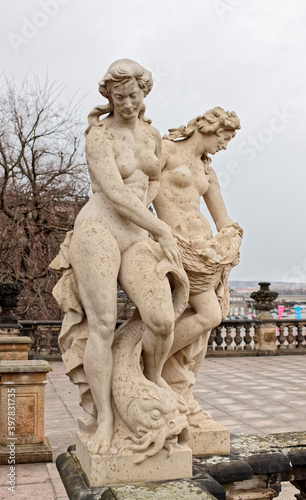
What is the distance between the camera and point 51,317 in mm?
15648

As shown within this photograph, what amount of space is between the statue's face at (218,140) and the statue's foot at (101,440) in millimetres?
1751

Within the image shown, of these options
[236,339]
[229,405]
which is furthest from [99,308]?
[236,339]

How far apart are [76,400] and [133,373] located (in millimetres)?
6377

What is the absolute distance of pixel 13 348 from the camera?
795 cm

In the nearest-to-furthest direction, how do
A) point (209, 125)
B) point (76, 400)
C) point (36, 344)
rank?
1. point (209, 125)
2. point (76, 400)
3. point (36, 344)

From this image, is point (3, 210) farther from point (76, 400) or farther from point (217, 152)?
point (217, 152)

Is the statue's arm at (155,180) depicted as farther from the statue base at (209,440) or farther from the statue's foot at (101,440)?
the statue base at (209,440)

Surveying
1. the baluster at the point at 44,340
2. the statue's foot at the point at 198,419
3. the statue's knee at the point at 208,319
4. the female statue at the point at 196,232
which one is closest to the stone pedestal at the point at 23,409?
the female statue at the point at 196,232

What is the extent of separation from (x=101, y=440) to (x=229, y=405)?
619 cm

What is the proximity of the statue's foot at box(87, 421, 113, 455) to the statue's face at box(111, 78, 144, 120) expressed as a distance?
1595 mm

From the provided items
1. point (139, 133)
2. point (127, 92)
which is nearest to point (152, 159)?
point (139, 133)

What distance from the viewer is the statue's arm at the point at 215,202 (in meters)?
3.79

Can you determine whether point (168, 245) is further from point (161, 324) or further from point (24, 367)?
point (24, 367)

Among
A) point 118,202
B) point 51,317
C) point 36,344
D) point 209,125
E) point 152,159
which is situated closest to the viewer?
point 118,202
